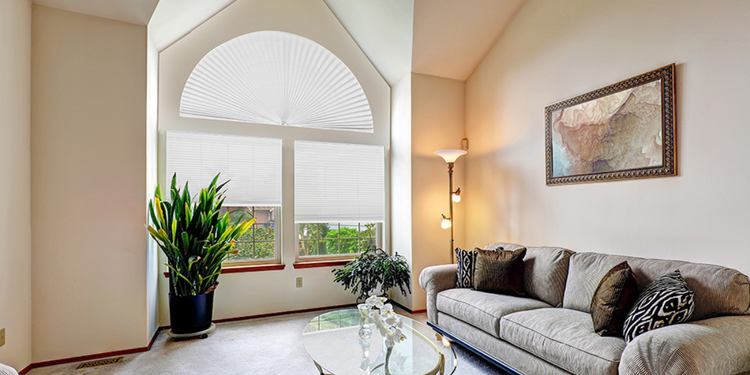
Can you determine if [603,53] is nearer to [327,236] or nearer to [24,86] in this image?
[327,236]

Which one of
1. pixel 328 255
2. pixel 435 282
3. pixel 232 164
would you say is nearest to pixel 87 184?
pixel 232 164

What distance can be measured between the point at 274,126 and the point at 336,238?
142 cm

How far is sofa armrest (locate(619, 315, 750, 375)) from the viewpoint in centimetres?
151

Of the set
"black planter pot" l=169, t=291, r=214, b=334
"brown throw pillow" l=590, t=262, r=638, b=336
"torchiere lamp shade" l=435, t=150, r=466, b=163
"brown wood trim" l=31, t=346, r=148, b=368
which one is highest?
"torchiere lamp shade" l=435, t=150, r=466, b=163

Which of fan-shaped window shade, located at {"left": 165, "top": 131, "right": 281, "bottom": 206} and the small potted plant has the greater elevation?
fan-shaped window shade, located at {"left": 165, "top": 131, "right": 281, "bottom": 206}

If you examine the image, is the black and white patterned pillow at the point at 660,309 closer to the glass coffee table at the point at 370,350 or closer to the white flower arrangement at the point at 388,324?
the glass coffee table at the point at 370,350

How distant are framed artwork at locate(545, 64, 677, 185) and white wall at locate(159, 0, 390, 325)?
1.92 m

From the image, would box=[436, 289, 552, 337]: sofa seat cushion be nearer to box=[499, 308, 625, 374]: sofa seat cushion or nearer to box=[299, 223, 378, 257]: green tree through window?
box=[499, 308, 625, 374]: sofa seat cushion

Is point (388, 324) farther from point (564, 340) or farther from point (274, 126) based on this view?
point (274, 126)

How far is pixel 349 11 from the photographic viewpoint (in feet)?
13.0

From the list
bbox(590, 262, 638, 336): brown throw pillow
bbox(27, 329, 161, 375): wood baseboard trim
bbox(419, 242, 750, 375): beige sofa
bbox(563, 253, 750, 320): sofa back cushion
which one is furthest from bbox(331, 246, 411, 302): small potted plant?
bbox(590, 262, 638, 336): brown throw pillow

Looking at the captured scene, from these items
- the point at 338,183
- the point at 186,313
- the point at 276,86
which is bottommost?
the point at 186,313

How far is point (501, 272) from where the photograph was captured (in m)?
2.91

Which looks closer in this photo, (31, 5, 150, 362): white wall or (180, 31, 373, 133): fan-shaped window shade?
(31, 5, 150, 362): white wall
